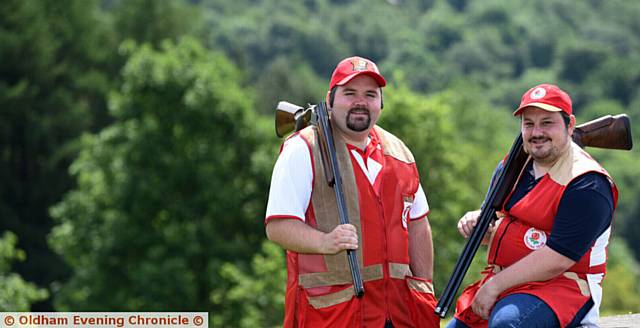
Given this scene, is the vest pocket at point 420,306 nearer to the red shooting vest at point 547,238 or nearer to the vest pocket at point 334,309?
the vest pocket at point 334,309

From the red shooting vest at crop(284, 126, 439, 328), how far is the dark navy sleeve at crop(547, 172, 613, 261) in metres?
1.01

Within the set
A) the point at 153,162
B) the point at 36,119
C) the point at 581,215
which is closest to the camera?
the point at 581,215

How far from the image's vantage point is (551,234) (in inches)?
206

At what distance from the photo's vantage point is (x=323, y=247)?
5.45m

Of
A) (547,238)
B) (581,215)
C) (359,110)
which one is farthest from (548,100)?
(359,110)

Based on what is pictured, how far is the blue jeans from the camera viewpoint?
5184 mm

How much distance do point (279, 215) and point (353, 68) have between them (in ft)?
3.23

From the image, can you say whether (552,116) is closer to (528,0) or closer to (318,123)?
(318,123)

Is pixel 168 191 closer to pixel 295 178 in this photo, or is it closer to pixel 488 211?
pixel 295 178

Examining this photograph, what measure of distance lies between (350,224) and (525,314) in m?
1.10

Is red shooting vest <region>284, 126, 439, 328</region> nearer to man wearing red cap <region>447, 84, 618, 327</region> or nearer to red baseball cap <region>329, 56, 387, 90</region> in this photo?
red baseball cap <region>329, 56, 387, 90</region>

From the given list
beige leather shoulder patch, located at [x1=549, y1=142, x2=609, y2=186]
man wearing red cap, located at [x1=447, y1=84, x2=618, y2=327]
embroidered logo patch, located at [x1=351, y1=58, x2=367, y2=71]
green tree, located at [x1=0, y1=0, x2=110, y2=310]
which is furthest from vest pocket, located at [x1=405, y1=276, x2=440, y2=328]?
green tree, located at [x1=0, y1=0, x2=110, y2=310]

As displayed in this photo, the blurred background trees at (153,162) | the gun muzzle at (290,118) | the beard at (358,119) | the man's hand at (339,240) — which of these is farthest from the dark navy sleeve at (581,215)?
the blurred background trees at (153,162)

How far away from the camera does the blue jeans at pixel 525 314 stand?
518cm
